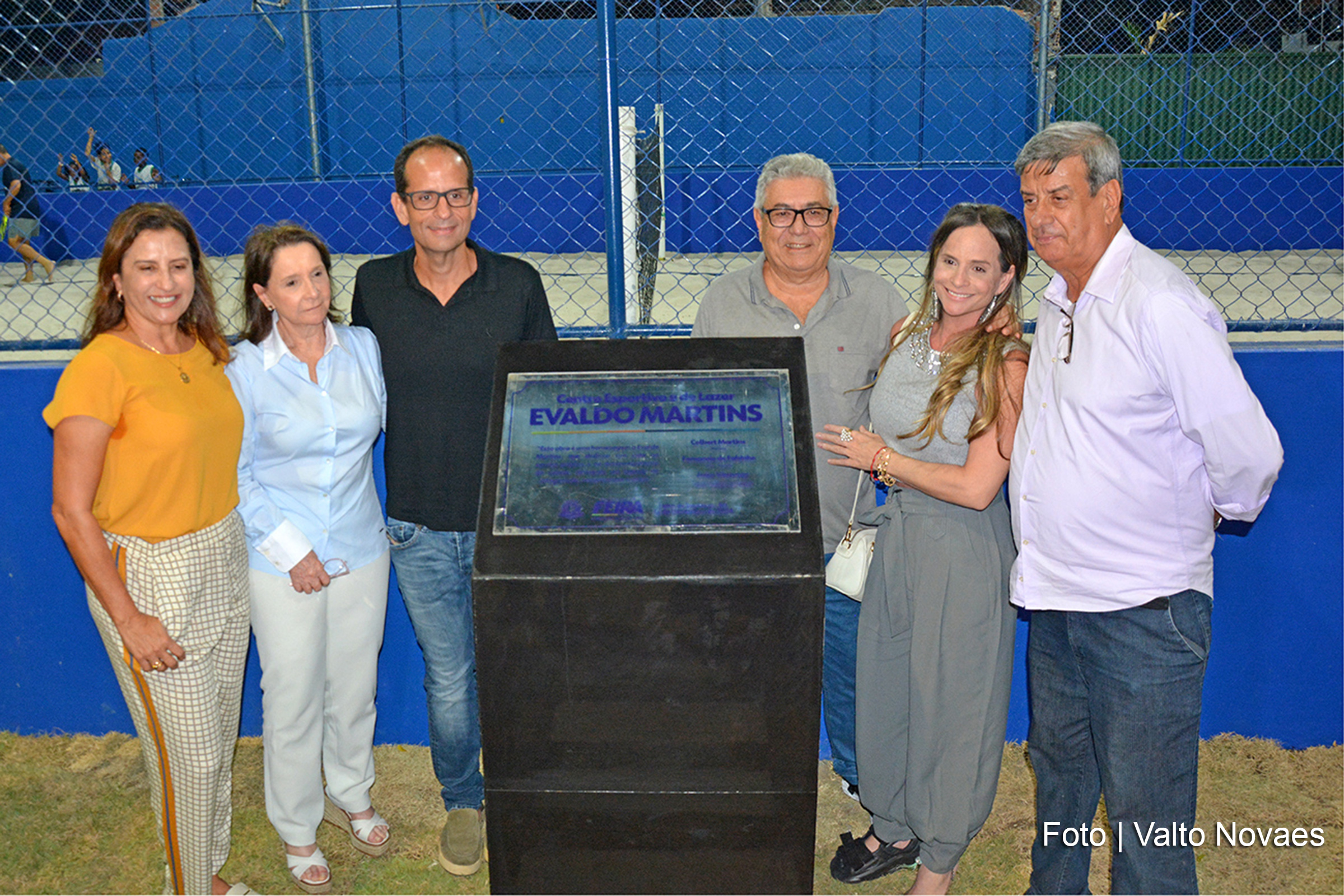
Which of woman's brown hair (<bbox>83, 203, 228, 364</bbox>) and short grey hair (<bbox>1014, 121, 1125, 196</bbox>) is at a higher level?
short grey hair (<bbox>1014, 121, 1125, 196</bbox>)

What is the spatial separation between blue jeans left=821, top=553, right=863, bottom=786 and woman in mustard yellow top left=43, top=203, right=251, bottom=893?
1502 mm

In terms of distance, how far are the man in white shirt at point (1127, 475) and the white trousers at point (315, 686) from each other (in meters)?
1.63

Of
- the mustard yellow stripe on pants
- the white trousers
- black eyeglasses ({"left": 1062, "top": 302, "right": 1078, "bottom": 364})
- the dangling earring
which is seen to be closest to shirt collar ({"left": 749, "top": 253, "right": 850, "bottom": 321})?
the dangling earring

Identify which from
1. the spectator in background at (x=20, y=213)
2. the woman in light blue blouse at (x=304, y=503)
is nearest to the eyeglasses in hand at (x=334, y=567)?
the woman in light blue blouse at (x=304, y=503)

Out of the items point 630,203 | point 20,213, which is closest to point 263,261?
point 630,203

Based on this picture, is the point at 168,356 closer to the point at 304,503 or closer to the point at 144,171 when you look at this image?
the point at 304,503

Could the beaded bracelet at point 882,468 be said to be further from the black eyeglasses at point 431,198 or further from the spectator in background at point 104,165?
the spectator in background at point 104,165

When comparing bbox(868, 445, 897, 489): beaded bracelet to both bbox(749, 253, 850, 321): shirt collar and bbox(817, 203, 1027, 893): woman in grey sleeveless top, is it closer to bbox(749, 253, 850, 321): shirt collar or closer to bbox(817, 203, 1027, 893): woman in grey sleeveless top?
bbox(817, 203, 1027, 893): woman in grey sleeveless top

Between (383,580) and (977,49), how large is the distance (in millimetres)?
13905

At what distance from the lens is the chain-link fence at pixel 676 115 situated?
1077cm

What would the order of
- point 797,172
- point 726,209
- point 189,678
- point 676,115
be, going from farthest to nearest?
1. point 676,115
2. point 726,209
3. point 797,172
4. point 189,678

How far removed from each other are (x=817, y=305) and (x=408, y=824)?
77.0 inches

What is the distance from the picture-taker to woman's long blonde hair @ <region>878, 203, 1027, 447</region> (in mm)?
2271

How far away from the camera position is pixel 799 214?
251 centimetres
